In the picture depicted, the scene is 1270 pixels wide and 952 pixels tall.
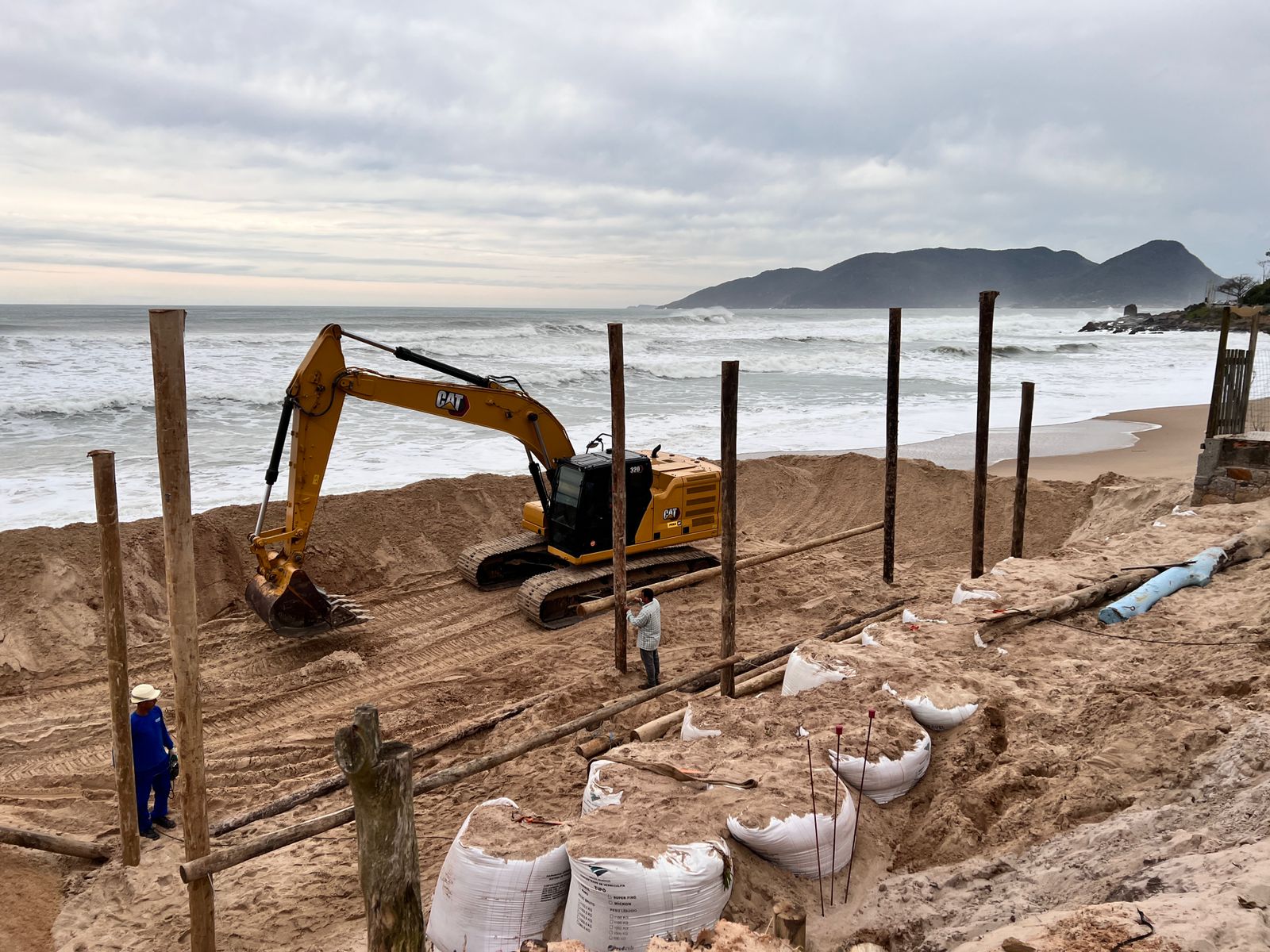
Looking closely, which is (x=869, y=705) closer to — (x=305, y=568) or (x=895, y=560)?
(x=895, y=560)

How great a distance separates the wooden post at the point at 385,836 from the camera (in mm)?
3602

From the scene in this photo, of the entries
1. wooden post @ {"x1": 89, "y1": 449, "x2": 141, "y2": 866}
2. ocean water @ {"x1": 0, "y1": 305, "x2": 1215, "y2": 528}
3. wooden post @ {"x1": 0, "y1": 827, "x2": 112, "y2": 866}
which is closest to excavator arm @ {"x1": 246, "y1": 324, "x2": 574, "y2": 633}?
wooden post @ {"x1": 89, "y1": 449, "x2": 141, "y2": 866}

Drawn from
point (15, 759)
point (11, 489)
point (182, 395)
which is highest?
point (182, 395)

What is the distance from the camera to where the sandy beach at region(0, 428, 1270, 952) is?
427 cm

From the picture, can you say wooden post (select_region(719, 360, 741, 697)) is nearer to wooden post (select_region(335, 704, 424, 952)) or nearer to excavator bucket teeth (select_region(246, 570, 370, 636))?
wooden post (select_region(335, 704, 424, 952))

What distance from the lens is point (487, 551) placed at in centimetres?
1160

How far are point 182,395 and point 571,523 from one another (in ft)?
22.6

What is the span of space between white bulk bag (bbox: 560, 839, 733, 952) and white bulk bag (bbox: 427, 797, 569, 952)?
0.29 m


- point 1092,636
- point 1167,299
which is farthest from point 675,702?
point 1167,299

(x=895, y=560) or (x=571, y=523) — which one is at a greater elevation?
(x=571, y=523)

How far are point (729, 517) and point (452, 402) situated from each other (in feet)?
13.6

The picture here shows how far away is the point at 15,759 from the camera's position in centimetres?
756

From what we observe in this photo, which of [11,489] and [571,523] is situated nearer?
Answer: [571,523]

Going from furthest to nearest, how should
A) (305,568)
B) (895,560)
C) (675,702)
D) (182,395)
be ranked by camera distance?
(895,560) → (305,568) → (675,702) → (182,395)
